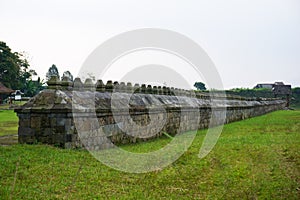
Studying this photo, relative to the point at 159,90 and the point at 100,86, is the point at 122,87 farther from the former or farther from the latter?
the point at 159,90

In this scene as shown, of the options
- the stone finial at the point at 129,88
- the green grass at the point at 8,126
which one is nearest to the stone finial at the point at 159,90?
the stone finial at the point at 129,88

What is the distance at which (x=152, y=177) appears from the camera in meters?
5.04

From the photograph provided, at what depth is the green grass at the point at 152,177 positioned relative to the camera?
4.17 metres

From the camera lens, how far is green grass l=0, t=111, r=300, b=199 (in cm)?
417

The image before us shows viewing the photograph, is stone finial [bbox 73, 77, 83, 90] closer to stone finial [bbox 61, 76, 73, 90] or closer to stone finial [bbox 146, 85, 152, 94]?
stone finial [bbox 61, 76, 73, 90]

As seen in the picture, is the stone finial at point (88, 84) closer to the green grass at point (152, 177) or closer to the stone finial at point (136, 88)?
the green grass at point (152, 177)

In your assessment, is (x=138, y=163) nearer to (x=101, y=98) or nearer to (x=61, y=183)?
(x=61, y=183)

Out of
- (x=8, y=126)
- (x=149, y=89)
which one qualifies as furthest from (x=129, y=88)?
(x=8, y=126)

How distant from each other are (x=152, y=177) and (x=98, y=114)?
8.28ft

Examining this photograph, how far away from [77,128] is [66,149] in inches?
19.7

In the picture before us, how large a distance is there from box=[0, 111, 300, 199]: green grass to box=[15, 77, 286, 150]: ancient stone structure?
50 centimetres

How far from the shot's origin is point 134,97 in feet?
30.0

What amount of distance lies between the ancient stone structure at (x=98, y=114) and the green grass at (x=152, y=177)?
50 centimetres

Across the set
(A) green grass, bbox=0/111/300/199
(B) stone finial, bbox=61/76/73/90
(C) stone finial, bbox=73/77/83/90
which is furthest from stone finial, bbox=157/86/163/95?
(A) green grass, bbox=0/111/300/199
